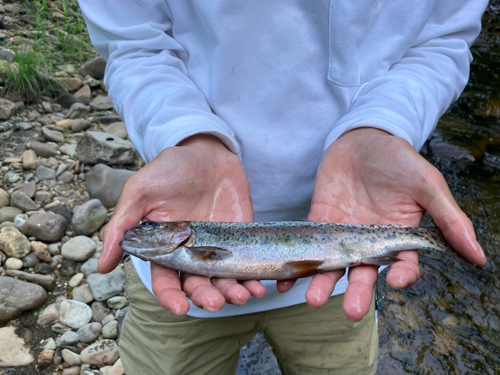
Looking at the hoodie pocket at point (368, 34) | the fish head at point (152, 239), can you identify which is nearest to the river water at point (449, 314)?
the fish head at point (152, 239)

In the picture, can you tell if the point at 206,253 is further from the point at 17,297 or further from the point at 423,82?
the point at 17,297

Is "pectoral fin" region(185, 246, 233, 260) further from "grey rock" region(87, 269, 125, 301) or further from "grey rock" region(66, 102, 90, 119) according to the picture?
"grey rock" region(66, 102, 90, 119)

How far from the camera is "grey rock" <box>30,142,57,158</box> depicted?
232 inches

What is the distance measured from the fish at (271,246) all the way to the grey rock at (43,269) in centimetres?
261

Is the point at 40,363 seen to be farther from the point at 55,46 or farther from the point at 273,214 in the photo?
the point at 55,46

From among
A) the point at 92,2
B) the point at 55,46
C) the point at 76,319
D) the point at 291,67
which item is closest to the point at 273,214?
the point at 291,67

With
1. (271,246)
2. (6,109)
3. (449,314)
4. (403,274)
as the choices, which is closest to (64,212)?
(6,109)

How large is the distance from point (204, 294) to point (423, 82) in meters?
2.00

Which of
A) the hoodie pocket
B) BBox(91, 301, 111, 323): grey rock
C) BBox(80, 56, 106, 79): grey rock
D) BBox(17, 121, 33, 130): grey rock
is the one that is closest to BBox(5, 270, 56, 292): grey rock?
BBox(91, 301, 111, 323): grey rock

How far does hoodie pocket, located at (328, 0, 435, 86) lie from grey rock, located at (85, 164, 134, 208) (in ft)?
11.0

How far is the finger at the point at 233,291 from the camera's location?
2088mm

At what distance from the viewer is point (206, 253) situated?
2477 mm

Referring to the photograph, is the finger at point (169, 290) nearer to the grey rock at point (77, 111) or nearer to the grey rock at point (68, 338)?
the grey rock at point (68, 338)

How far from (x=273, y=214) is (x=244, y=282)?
0.75m
